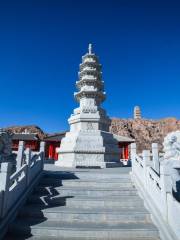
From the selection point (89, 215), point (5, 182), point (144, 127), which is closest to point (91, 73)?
point (89, 215)

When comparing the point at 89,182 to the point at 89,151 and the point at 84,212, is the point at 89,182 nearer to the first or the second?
the point at 84,212

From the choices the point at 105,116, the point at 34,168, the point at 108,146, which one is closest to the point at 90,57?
the point at 105,116

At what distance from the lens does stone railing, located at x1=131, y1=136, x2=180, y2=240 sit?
A: 18.5 feet

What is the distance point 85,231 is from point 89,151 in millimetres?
8100

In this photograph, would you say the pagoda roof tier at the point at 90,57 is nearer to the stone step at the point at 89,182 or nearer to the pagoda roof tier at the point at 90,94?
the pagoda roof tier at the point at 90,94

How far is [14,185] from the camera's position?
6.93 m

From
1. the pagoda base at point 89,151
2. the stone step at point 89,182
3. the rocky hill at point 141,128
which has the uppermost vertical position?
the rocky hill at point 141,128

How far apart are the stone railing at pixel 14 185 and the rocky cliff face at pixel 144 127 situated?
76.2 meters

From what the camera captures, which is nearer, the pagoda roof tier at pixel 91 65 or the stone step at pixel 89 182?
the stone step at pixel 89 182

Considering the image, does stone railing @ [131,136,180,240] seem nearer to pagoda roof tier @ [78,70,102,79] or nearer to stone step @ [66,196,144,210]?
stone step @ [66,196,144,210]

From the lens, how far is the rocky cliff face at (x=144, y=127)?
85.5 meters

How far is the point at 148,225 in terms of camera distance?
6316 millimetres

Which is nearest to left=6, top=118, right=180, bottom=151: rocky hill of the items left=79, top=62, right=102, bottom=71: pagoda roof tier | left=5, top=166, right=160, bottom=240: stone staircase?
left=79, top=62, right=102, bottom=71: pagoda roof tier

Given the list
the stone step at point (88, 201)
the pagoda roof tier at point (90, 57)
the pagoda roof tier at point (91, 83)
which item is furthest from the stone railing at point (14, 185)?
the pagoda roof tier at point (90, 57)
